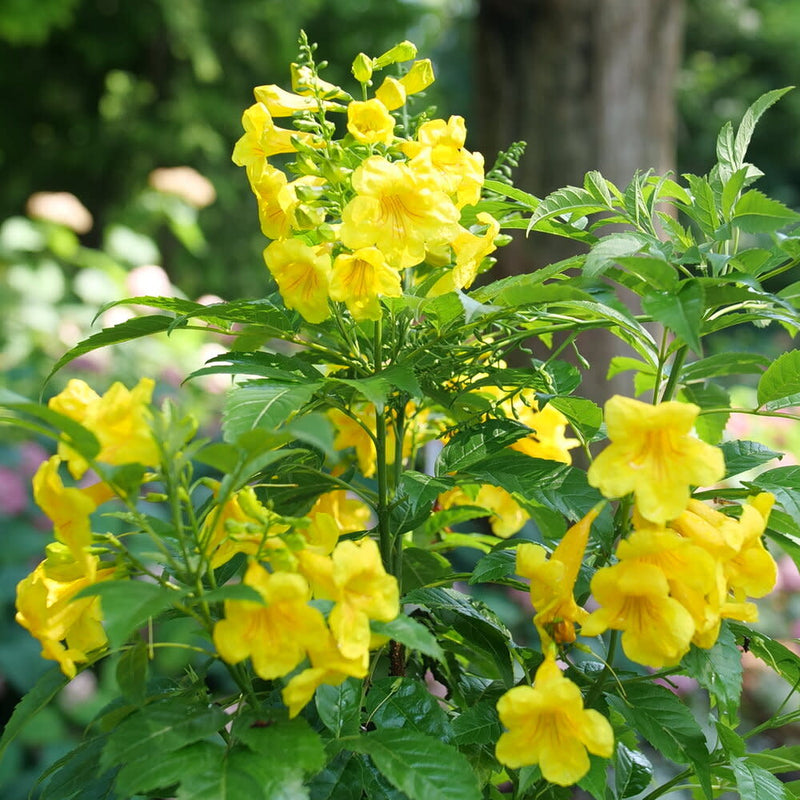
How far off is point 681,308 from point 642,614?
0.79 ft

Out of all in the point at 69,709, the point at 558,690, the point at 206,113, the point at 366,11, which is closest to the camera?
the point at 558,690

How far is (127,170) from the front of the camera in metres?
6.60

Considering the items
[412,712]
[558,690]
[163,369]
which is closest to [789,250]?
[558,690]

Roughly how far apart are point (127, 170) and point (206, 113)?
73 cm

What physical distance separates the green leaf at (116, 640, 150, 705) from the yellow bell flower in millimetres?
162

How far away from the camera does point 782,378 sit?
2.72 ft

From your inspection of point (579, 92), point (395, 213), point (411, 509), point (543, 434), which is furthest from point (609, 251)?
point (579, 92)

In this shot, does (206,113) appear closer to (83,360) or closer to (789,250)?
(83,360)

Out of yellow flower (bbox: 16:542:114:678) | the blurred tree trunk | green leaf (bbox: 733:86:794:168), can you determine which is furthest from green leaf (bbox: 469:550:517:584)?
the blurred tree trunk

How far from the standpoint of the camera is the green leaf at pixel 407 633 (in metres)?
0.65

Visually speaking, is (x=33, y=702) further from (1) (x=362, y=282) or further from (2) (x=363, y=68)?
(2) (x=363, y=68)

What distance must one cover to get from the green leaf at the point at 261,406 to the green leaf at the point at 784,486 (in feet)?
1.34

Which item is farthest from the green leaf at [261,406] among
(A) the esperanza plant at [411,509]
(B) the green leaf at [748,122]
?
(B) the green leaf at [748,122]

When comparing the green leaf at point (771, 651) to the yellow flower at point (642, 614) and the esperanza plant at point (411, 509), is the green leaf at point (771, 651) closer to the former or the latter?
the esperanza plant at point (411, 509)
